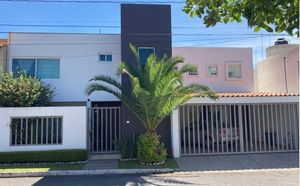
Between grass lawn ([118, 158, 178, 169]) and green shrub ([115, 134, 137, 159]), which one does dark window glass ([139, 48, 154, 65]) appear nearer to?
green shrub ([115, 134, 137, 159])

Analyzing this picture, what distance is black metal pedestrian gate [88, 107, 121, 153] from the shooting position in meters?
18.3

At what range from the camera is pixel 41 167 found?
1480 cm

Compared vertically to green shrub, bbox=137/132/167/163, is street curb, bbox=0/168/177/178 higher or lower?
lower

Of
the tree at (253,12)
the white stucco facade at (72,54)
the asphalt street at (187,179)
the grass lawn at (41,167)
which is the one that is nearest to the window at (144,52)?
the white stucco facade at (72,54)

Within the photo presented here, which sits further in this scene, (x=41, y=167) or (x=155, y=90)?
(x=155, y=90)

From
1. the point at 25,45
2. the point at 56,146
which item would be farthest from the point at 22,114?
the point at 25,45

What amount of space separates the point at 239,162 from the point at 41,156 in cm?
896

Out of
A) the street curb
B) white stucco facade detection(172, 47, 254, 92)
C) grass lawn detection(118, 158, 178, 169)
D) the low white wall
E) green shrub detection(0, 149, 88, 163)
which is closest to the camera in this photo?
the street curb

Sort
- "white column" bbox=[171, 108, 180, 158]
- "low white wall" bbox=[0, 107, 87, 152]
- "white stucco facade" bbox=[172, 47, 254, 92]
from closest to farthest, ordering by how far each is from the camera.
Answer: "low white wall" bbox=[0, 107, 87, 152] < "white column" bbox=[171, 108, 180, 158] < "white stucco facade" bbox=[172, 47, 254, 92]

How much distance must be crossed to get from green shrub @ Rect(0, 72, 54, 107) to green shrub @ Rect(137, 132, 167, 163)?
6.29m

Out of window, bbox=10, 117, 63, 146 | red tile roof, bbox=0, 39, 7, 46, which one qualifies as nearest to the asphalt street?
window, bbox=10, 117, 63, 146

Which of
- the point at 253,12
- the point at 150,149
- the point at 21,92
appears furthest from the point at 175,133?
the point at 253,12

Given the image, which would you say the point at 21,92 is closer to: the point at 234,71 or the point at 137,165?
the point at 137,165

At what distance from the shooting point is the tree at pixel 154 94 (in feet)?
48.8
